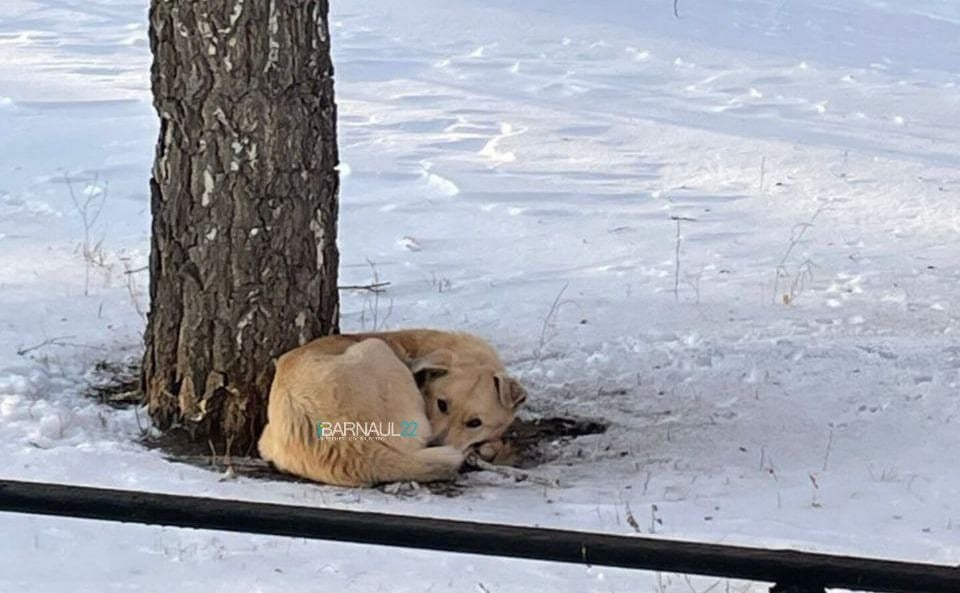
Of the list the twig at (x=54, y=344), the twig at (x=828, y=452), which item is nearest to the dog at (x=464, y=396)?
the twig at (x=828, y=452)

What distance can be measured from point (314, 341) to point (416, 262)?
3.35 meters

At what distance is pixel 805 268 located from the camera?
900cm

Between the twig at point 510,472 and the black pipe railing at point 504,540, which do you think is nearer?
the black pipe railing at point 504,540

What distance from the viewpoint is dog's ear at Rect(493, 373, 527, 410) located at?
5.84 metres

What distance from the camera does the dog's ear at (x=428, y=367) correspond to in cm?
590

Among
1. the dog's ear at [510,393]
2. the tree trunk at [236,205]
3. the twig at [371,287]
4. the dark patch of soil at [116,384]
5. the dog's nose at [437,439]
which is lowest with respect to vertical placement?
the twig at [371,287]

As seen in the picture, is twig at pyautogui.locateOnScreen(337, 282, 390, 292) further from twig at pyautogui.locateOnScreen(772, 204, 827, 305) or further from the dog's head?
the dog's head

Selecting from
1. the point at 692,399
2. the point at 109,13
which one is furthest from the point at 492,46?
the point at 692,399

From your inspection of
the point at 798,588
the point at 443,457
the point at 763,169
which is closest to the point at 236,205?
the point at 443,457

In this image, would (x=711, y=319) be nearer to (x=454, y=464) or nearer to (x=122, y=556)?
(x=454, y=464)

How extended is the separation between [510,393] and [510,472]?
36 cm

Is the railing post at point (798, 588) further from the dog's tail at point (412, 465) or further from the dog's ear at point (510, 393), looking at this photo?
the dog's ear at point (510, 393)

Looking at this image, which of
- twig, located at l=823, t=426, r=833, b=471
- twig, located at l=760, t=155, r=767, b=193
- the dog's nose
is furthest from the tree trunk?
twig, located at l=760, t=155, r=767, b=193

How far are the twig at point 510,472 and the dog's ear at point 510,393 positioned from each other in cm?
25
